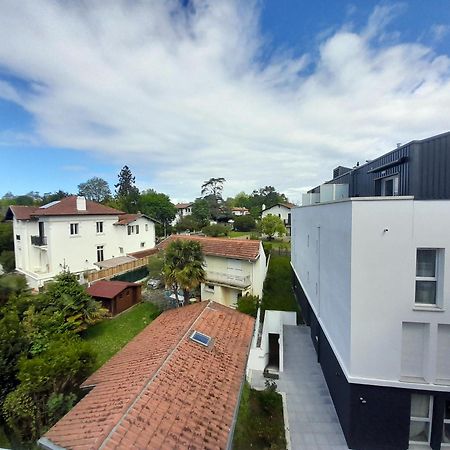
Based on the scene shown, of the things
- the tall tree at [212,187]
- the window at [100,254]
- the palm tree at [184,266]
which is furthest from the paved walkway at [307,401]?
the tall tree at [212,187]

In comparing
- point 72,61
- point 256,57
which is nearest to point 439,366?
point 256,57

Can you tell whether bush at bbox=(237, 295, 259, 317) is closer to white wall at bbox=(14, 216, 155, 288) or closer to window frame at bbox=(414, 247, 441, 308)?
window frame at bbox=(414, 247, 441, 308)

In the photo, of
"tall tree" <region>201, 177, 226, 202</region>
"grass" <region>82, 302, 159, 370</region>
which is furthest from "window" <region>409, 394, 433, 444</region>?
"tall tree" <region>201, 177, 226, 202</region>

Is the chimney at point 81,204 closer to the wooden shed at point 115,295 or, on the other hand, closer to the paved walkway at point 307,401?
the wooden shed at point 115,295

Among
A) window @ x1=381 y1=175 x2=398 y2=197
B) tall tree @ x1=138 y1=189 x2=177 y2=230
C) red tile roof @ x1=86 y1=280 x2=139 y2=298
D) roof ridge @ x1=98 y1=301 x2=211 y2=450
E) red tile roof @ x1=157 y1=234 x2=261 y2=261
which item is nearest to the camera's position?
roof ridge @ x1=98 y1=301 x2=211 y2=450

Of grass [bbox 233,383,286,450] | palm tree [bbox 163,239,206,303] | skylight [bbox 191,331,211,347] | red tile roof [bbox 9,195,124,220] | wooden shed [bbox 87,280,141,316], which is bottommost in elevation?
grass [bbox 233,383,286,450]

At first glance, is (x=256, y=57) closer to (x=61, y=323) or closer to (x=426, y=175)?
(x=426, y=175)
